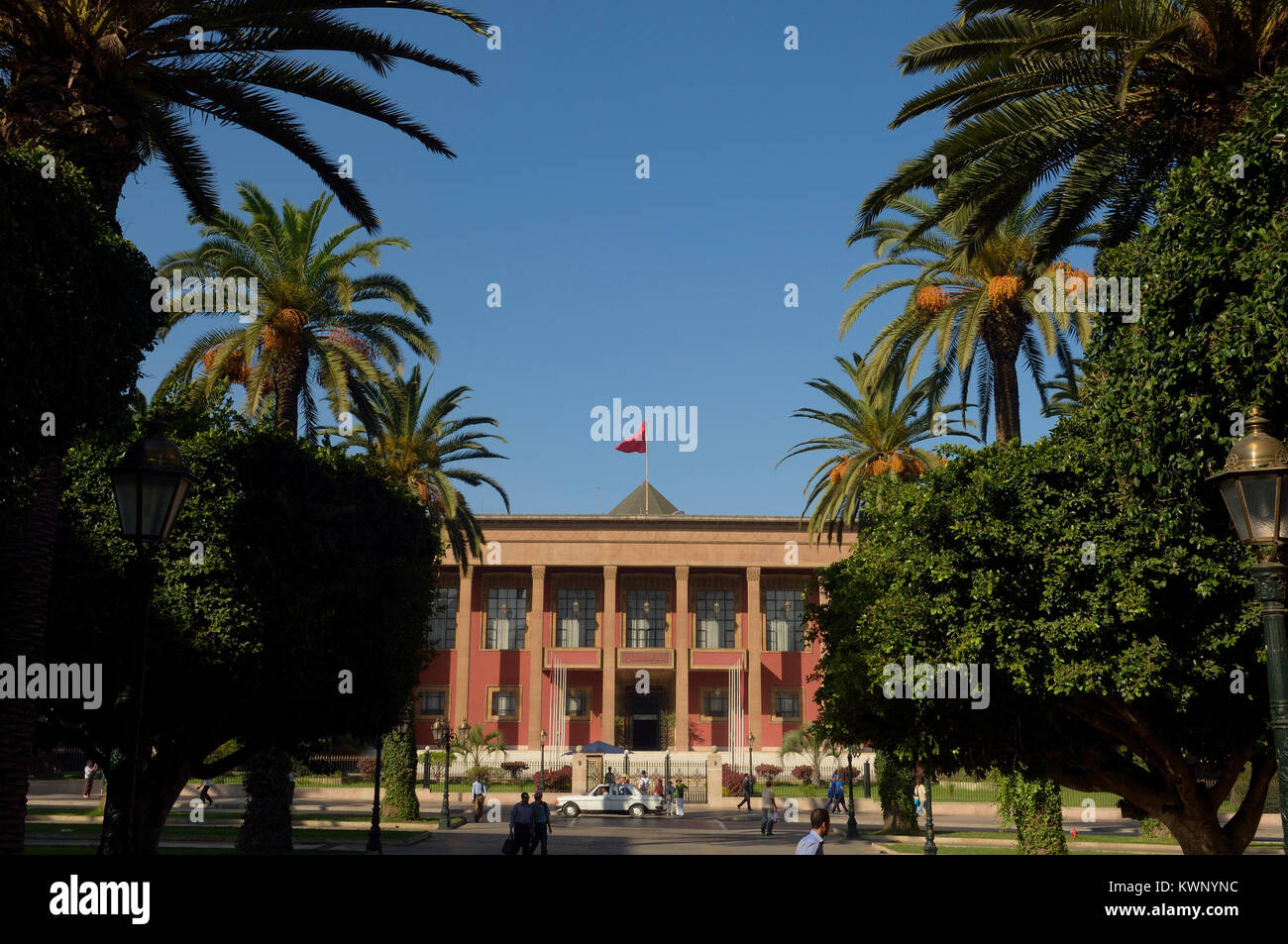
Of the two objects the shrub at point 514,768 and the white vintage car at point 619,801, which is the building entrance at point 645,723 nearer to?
the shrub at point 514,768

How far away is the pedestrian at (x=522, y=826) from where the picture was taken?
20814 millimetres

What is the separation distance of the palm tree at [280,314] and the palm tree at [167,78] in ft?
26.8

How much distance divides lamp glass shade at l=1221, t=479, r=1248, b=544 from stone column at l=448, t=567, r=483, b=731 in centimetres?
5473

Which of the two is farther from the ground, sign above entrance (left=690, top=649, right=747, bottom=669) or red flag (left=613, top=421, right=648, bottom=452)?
red flag (left=613, top=421, right=648, bottom=452)

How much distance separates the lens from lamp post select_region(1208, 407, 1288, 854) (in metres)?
7.20

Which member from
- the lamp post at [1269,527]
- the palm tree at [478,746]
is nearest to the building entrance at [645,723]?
the palm tree at [478,746]

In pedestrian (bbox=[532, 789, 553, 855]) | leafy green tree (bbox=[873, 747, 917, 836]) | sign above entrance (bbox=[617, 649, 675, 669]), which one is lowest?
leafy green tree (bbox=[873, 747, 917, 836])

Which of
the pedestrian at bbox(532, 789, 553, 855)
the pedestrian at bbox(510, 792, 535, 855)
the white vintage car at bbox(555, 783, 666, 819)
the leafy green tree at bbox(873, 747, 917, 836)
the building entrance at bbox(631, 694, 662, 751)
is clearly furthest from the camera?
the building entrance at bbox(631, 694, 662, 751)

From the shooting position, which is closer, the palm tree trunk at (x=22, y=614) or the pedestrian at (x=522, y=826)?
the palm tree trunk at (x=22, y=614)

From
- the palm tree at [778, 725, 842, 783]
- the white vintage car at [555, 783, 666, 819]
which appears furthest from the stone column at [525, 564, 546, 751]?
the white vintage car at [555, 783, 666, 819]

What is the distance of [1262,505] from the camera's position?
7.41 metres

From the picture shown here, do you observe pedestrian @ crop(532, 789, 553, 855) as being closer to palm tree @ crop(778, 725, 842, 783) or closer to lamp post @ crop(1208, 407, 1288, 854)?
lamp post @ crop(1208, 407, 1288, 854)
